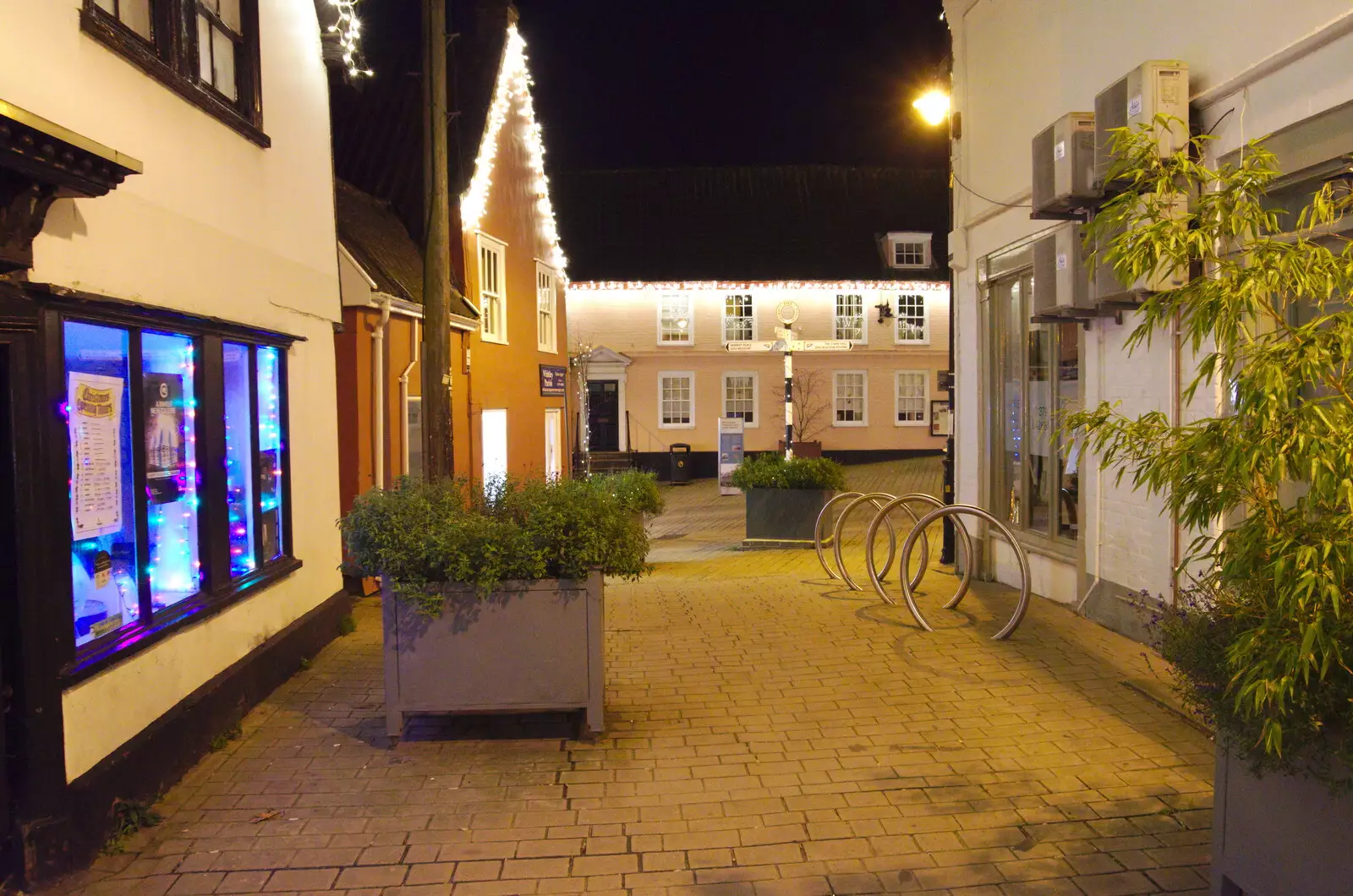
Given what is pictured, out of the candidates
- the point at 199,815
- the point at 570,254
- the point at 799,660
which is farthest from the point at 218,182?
the point at 570,254

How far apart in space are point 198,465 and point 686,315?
90.2 ft

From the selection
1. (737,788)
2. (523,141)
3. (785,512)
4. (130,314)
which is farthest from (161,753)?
(523,141)

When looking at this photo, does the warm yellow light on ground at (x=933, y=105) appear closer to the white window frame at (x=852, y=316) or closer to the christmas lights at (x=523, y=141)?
the christmas lights at (x=523, y=141)

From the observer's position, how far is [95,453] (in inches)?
186

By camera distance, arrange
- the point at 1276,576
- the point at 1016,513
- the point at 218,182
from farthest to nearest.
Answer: the point at 1016,513 → the point at 218,182 → the point at 1276,576

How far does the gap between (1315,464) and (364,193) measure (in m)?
13.2

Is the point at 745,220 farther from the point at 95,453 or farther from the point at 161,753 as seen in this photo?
the point at 161,753

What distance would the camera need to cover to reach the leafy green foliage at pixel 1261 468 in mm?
2873

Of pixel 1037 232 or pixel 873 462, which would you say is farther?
pixel 873 462

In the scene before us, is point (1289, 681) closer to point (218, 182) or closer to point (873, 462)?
point (218, 182)

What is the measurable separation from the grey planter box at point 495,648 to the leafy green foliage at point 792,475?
8.71 meters

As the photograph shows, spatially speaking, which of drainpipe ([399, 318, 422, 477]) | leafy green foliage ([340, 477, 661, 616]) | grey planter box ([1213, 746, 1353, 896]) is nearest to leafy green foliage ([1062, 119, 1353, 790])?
grey planter box ([1213, 746, 1353, 896])

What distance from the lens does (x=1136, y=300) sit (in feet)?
24.2

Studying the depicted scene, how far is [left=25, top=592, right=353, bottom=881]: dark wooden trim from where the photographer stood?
4.09 m
